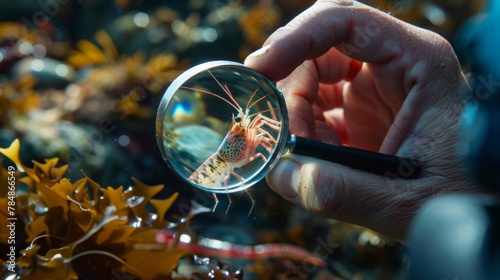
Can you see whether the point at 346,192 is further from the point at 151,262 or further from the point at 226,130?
the point at 151,262

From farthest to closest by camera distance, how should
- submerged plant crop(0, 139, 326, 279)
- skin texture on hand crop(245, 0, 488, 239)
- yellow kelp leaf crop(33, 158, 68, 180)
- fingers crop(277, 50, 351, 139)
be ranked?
1. fingers crop(277, 50, 351, 139)
2. skin texture on hand crop(245, 0, 488, 239)
3. yellow kelp leaf crop(33, 158, 68, 180)
4. submerged plant crop(0, 139, 326, 279)

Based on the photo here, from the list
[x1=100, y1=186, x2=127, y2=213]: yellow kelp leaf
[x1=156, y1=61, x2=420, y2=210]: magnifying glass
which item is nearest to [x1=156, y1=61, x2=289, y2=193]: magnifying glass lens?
[x1=156, y1=61, x2=420, y2=210]: magnifying glass

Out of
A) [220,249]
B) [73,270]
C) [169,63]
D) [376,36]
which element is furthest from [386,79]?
[169,63]

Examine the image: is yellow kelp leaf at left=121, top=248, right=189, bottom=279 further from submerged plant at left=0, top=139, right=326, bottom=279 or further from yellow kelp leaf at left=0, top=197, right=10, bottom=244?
yellow kelp leaf at left=0, top=197, right=10, bottom=244

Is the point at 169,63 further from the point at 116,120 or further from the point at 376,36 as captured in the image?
the point at 376,36

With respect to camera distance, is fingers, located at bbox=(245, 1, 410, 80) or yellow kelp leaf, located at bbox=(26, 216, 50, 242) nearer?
yellow kelp leaf, located at bbox=(26, 216, 50, 242)

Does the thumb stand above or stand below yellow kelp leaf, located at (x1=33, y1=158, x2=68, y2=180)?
below

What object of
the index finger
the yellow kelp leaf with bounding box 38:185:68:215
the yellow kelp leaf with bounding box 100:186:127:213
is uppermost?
Answer: the index finger

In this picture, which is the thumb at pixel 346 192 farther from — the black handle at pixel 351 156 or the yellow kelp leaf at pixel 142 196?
the yellow kelp leaf at pixel 142 196
